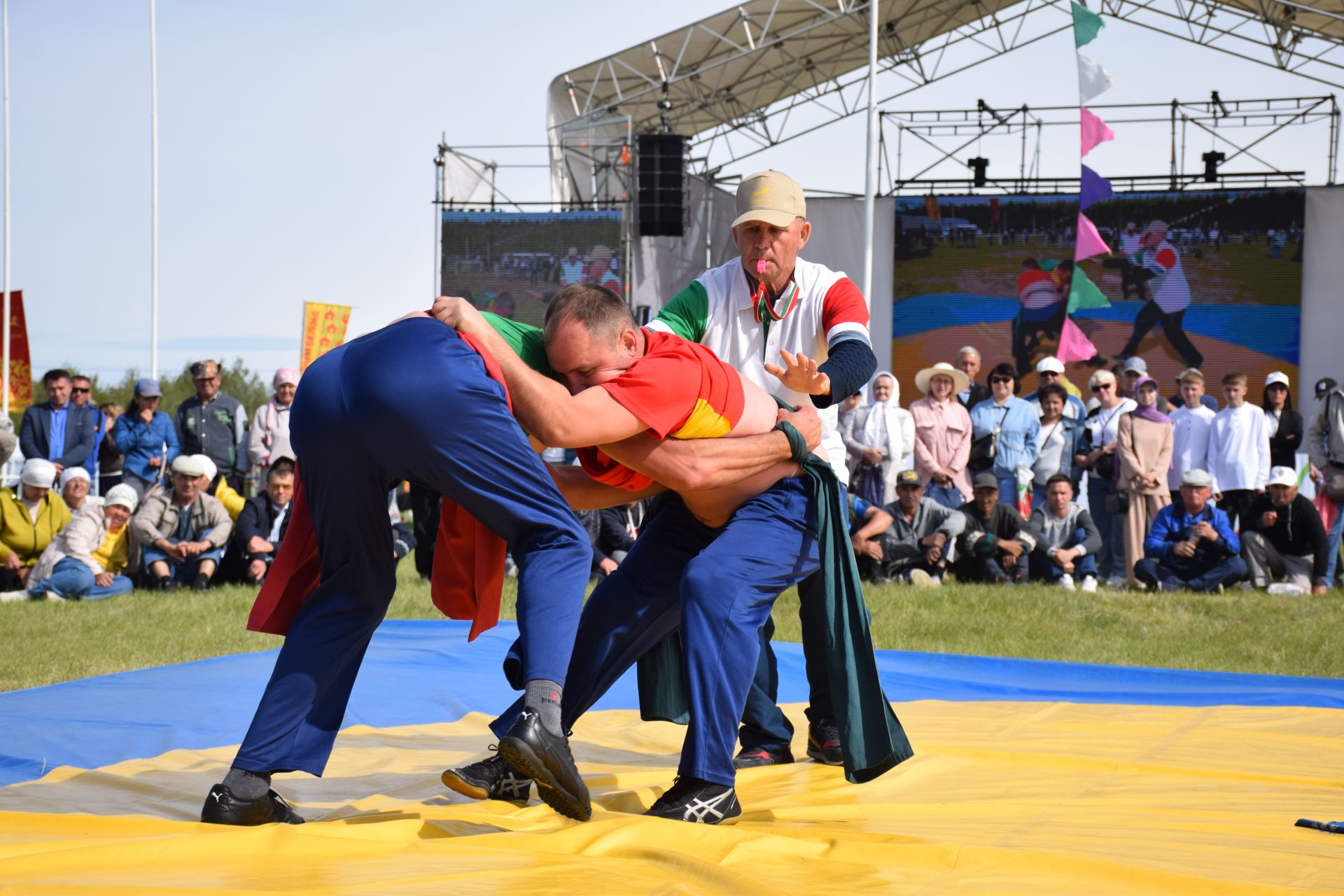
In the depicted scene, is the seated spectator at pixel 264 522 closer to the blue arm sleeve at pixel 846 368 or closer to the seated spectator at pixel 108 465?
the seated spectator at pixel 108 465

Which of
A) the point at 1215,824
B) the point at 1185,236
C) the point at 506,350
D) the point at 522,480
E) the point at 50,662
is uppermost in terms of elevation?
the point at 1185,236

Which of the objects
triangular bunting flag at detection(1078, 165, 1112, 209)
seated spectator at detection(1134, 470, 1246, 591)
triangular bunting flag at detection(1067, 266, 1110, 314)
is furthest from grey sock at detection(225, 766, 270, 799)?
triangular bunting flag at detection(1078, 165, 1112, 209)

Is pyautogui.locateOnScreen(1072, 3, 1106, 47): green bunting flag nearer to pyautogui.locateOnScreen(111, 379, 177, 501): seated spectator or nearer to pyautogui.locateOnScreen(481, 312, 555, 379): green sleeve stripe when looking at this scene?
pyautogui.locateOnScreen(111, 379, 177, 501): seated spectator

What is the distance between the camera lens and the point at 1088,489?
949 cm

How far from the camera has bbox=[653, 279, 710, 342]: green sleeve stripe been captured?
383 cm

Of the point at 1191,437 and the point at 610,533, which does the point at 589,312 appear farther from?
the point at 1191,437

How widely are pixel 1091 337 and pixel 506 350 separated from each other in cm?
1742

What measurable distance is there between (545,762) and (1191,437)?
322 inches

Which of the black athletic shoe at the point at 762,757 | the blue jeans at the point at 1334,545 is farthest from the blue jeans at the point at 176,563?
the blue jeans at the point at 1334,545

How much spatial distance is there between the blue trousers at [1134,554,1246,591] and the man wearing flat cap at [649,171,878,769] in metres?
5.59

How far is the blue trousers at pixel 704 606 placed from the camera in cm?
293

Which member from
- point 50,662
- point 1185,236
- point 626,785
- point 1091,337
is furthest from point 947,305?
point 626,785

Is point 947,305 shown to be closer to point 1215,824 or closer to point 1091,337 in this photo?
point 1091,337

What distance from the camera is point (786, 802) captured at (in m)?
3.20
